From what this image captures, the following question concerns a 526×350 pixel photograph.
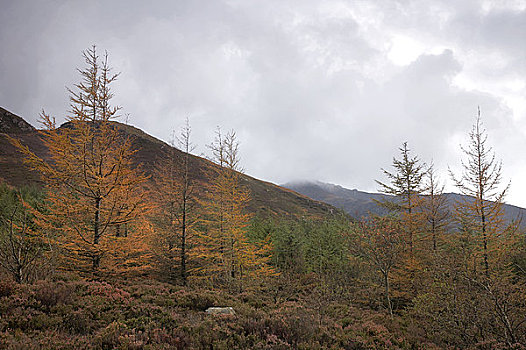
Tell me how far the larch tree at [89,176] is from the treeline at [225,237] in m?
0.04

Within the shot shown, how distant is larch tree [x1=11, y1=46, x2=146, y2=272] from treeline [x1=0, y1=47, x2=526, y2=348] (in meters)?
0.04

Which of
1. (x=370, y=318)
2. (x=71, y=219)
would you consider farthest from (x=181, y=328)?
(x=370, y=318)

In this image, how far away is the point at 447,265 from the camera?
8688 mm

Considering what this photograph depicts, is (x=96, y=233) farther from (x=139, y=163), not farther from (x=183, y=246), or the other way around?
→ (x=139, y=163)

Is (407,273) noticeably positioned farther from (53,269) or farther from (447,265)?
(53,269)

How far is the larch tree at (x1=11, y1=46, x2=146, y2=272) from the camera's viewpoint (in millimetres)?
9227

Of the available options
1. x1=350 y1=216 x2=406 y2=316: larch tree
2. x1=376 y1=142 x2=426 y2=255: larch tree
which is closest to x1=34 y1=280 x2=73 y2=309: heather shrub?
x1=350 y1=216 x2=406 y2=316: larch tree

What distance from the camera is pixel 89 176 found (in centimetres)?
997

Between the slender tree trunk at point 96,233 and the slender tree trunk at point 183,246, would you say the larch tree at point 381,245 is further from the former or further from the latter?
the slender tree trunk at point 96,233

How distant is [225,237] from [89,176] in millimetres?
7006

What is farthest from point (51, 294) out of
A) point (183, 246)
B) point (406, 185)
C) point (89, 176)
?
point (406, 185)

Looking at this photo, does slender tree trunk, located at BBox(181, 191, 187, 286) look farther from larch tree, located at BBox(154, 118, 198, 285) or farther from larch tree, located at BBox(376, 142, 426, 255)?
larch tree, located at BBox(376, 142, 426, 255)

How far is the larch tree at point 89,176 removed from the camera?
363 inches

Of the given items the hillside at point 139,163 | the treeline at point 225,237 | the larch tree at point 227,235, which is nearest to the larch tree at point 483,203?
the treeline at point 225,237
